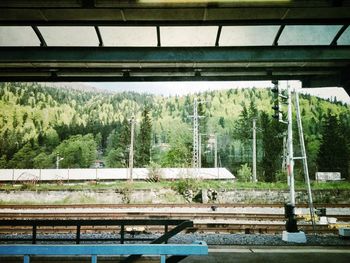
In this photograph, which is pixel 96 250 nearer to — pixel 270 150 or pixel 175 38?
pixel 175 38

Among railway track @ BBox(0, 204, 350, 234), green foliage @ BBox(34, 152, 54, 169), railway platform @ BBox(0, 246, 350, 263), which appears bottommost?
railway track @ BBox(0, 204, 350, 234)

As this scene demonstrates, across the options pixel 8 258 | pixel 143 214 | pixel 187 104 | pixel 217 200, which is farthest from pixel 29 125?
pixel 8 258

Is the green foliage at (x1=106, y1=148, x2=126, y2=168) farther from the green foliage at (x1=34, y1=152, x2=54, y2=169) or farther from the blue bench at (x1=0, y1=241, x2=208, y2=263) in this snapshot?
the blue bench at (x1=0, y1=241, x2=208, y2=263)

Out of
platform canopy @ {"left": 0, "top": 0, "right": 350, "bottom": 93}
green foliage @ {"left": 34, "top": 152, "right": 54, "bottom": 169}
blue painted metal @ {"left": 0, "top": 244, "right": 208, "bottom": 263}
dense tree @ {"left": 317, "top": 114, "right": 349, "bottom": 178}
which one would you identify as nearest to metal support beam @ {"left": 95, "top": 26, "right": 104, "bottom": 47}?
platform canopy @ {"left": 0, "top": 0, "right": 350, "bottom": 93}

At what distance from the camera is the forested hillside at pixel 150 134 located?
245 feet

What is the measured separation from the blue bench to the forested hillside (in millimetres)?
22917

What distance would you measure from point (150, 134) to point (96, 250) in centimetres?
8585

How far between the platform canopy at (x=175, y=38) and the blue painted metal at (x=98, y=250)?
2.52m

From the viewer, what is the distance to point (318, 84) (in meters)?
6.03

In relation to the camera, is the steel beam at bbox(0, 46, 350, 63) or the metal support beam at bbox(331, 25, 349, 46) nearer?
the metal support beam at bbox(331, 25, 349, 46)

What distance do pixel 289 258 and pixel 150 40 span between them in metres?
4.98

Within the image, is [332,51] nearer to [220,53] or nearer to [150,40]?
[220,53]

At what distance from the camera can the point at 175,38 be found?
4637 millimetres

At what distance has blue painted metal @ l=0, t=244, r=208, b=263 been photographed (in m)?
2.89
